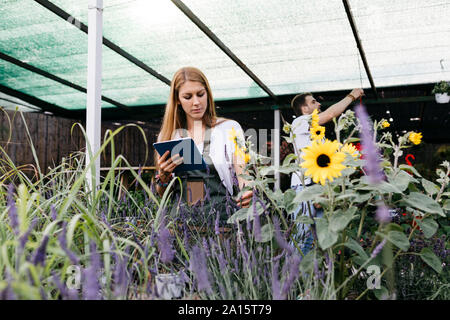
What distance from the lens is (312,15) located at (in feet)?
13.4

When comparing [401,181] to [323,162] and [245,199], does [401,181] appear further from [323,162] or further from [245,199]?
[245,199]

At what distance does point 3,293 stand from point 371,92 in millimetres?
7138

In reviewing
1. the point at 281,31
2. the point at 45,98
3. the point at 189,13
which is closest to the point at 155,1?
the point at 189,13

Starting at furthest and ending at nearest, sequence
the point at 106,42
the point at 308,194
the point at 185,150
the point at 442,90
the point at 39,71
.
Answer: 1. the point at 442,90
2. the point at 39,71
3. the point at 106,42
4. the point at 185,150
5. the point at 308,194

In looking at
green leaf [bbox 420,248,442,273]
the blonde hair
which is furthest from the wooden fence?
green leaf [bbox 420,248,442,273]

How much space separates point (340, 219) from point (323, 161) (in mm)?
148

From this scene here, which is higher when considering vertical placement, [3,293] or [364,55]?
[364,55]

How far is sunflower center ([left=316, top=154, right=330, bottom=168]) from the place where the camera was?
927mm

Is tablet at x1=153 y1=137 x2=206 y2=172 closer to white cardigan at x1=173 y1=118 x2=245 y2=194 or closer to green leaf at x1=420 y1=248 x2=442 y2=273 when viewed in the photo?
white cardigan at x1=173 y1=118 x2=245 y2=194

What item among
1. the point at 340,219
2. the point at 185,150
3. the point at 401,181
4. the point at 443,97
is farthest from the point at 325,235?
the point at 443,97

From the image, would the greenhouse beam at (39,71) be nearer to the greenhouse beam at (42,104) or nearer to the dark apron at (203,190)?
the greenhouse beam at (42,104)

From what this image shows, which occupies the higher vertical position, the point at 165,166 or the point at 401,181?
the point at 165,166

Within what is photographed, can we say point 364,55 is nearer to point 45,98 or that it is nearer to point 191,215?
point 191,215

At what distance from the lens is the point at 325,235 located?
34.5 inches
